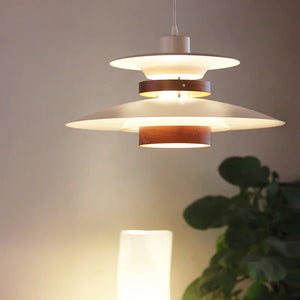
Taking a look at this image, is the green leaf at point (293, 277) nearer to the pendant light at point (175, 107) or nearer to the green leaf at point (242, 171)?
the green leaf at point (242, 171)

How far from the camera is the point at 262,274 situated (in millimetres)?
2498

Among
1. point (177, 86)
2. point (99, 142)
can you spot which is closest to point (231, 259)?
point (99, 142)

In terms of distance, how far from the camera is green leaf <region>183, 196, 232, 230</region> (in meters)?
2.80

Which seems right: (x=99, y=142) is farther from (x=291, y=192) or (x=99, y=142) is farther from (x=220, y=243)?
(x=291, y=192)

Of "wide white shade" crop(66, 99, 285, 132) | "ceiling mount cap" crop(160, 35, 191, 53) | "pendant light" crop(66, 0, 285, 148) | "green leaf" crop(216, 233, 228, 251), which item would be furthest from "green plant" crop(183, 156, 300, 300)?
"ceiling mount cap" crop(160, 35, 191, 53)

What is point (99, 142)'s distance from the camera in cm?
308

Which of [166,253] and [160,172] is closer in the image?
[166,253]

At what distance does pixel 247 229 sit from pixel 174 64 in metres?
1.30

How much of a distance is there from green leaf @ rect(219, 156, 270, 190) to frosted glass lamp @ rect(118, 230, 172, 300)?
377 mm

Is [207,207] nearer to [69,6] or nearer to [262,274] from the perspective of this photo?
[262,274]

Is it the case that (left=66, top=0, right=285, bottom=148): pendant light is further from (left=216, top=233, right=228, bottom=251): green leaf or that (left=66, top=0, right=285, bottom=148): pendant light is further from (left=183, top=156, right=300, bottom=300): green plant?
(left=216, top=233, right=228, bottom=251): green leaf

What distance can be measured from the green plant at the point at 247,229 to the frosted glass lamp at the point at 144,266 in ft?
0.50

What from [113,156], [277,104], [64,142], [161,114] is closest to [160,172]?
[113,156]

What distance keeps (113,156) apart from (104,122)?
4.40 feet
